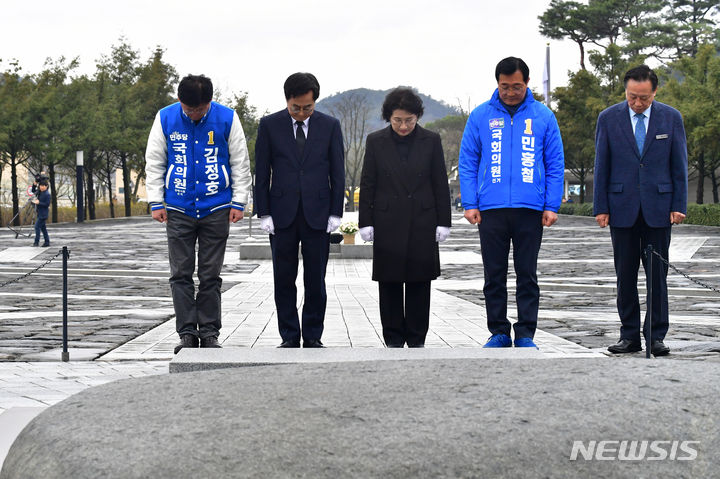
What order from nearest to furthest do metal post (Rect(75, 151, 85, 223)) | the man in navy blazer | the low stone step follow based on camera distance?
the low stone step, the man in navy blazer, metal post (Rect(75, 151, 85, 223))

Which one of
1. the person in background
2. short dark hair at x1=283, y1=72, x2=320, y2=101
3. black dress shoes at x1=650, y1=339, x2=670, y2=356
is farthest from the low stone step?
the person in background

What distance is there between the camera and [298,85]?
6062 millimetres

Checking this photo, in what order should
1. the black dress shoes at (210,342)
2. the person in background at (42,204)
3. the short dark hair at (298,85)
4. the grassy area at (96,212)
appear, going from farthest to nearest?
1. the grassy area at (96,212)
2. the person in background at (42,204)
3. the black dress shoes at (210,342)
4. the short dark hair at (298,85)

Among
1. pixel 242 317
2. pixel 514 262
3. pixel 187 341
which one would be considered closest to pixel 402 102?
pixel 514 262

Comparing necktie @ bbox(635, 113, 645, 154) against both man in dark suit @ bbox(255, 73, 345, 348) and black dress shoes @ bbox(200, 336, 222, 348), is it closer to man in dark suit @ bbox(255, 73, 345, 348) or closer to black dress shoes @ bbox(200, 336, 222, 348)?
man in dark suit @ bbox(255, 73, 345, 348)

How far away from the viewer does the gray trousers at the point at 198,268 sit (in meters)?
6.39

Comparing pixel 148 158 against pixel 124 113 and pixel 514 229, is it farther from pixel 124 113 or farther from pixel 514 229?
pixel 124 113

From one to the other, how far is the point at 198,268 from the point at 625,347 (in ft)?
9.80

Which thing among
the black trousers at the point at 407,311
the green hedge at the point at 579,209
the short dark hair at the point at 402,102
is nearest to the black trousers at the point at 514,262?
the black trousers at the point at 407,311

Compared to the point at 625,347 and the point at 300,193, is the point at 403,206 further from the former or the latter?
the point at 625,347

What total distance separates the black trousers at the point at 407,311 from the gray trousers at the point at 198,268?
1.11 m

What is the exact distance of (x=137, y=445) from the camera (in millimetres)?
2475

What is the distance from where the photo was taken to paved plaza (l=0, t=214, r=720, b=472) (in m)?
6.27

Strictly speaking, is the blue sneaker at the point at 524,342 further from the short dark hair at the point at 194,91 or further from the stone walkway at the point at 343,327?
the short dark hair at the point at 194,91
